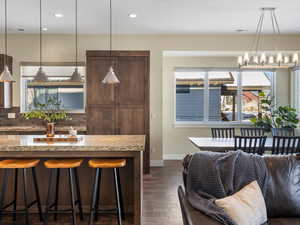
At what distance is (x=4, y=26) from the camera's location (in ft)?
18.0

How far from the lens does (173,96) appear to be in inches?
277

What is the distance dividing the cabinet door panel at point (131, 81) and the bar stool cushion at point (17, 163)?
2623 millimetres

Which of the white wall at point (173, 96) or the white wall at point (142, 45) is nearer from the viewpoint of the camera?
the white wall at point (142, 45)

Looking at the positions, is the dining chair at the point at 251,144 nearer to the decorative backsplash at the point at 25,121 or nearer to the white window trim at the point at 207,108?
the white window trim at the point at 207,108

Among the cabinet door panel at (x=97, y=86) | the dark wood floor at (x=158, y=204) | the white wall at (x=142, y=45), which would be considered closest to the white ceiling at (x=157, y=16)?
the white wall at (x=142, y=45)

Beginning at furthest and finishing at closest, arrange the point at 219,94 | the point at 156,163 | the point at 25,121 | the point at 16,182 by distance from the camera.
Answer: the point at 219,94 → the point at 156,163 → the point at 25,121 → the point at 16,182

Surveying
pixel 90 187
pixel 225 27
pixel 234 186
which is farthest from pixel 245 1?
pixel 90 187

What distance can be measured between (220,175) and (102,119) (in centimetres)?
362

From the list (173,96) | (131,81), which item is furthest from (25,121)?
(173,96)

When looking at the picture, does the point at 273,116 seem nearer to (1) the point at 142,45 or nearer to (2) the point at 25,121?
(1) the point at 142,45

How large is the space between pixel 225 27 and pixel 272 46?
1331 mm

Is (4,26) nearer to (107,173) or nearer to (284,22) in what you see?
(107,173)

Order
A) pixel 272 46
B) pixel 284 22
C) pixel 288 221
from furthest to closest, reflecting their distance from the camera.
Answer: pixel 272 46 → pixel 284 22 → pixel 288 221

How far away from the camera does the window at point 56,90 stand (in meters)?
6.12
